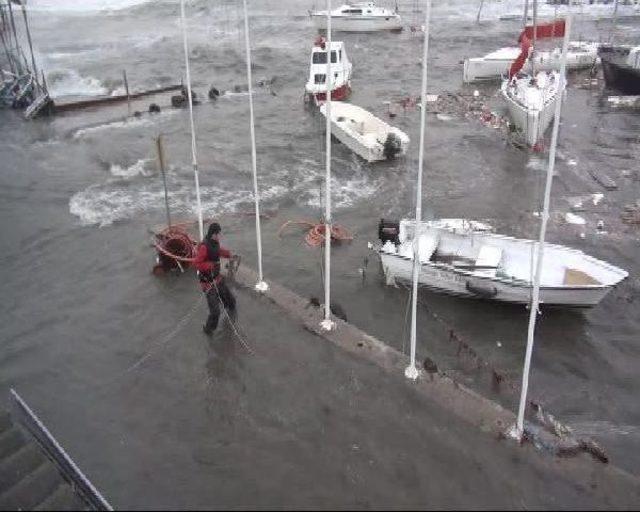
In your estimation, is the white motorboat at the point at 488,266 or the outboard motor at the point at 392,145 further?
the outboard motor at the point at 392,145

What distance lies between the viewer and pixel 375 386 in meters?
8.68

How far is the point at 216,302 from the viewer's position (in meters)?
9.88

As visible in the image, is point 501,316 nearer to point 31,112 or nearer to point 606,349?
point 606,349

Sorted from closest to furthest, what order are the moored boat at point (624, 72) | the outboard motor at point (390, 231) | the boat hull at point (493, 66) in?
the outboard motor at point (390, 231) → the moored boat at point (624, 72) → the boat hull at point (493, 66)

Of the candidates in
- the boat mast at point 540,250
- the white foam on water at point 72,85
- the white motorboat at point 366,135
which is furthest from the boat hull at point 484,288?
the white foam on water at point 72,85

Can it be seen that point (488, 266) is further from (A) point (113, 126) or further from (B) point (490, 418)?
(A) point (113, 126)

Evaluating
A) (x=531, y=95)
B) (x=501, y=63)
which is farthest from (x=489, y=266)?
(x=501, y=63)

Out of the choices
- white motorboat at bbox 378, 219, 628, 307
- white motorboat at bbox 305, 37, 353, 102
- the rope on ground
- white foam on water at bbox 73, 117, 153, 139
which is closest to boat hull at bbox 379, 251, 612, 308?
white motorboat at bbox 378, 219, 628, 307

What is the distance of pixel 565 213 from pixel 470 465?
1253 cm

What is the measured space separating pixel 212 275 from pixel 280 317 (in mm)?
1492

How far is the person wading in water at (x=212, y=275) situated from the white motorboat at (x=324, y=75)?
18527 mm

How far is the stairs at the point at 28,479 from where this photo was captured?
6.71m

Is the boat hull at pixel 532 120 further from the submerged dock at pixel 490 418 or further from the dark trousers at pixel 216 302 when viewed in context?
the dark trousers at pixel 216 302

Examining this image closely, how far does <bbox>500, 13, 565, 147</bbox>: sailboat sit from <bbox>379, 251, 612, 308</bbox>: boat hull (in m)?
11.1
